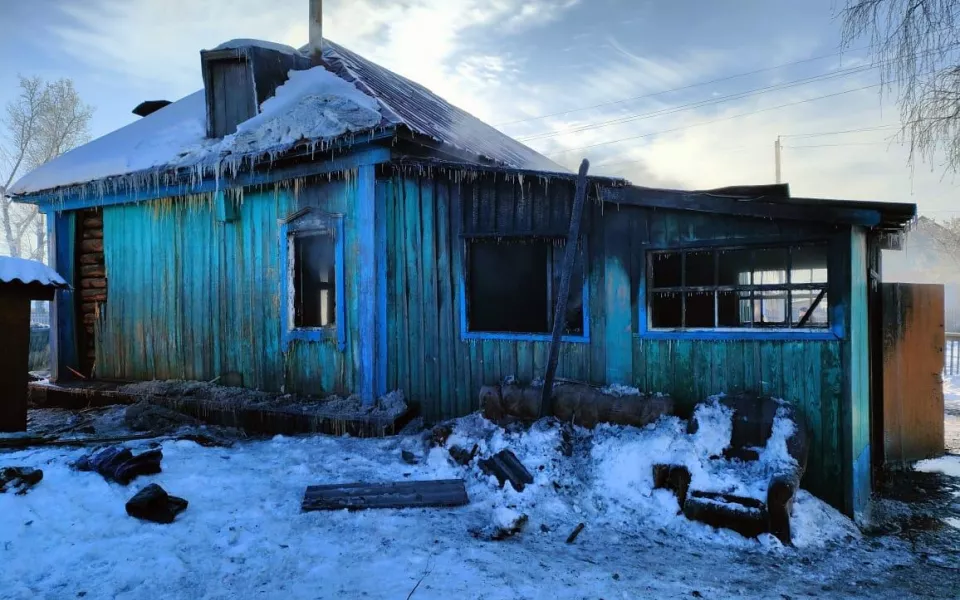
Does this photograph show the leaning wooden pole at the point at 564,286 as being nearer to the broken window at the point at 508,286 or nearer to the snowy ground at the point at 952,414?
the broken window at the point at 508,286

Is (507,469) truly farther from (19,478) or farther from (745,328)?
(19,478)

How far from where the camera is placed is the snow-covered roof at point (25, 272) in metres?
6.14

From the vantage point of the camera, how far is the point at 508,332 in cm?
664

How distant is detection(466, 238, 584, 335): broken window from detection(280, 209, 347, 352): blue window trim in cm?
182

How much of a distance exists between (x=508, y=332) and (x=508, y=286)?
29.1 inches

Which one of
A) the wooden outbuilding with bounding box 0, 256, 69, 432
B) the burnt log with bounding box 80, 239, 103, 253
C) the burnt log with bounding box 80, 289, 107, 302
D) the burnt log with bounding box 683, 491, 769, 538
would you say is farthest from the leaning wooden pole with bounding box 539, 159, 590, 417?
the burnt log with bounding box 80, 239, 103, 253

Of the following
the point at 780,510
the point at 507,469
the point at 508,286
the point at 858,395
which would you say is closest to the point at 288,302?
the point at 508,286

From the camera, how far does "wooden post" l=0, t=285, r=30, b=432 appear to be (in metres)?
6.15

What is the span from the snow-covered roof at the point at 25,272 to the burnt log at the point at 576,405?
5446 millimetres

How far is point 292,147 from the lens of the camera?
7.15 m

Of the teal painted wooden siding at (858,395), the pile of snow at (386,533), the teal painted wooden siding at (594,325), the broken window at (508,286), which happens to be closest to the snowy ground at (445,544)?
the pile of snow at (386,533)

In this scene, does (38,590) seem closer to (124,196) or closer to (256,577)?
(256,577)

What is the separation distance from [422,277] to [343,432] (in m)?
2.22

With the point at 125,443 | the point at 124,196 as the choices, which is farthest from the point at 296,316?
the point at 124,196
